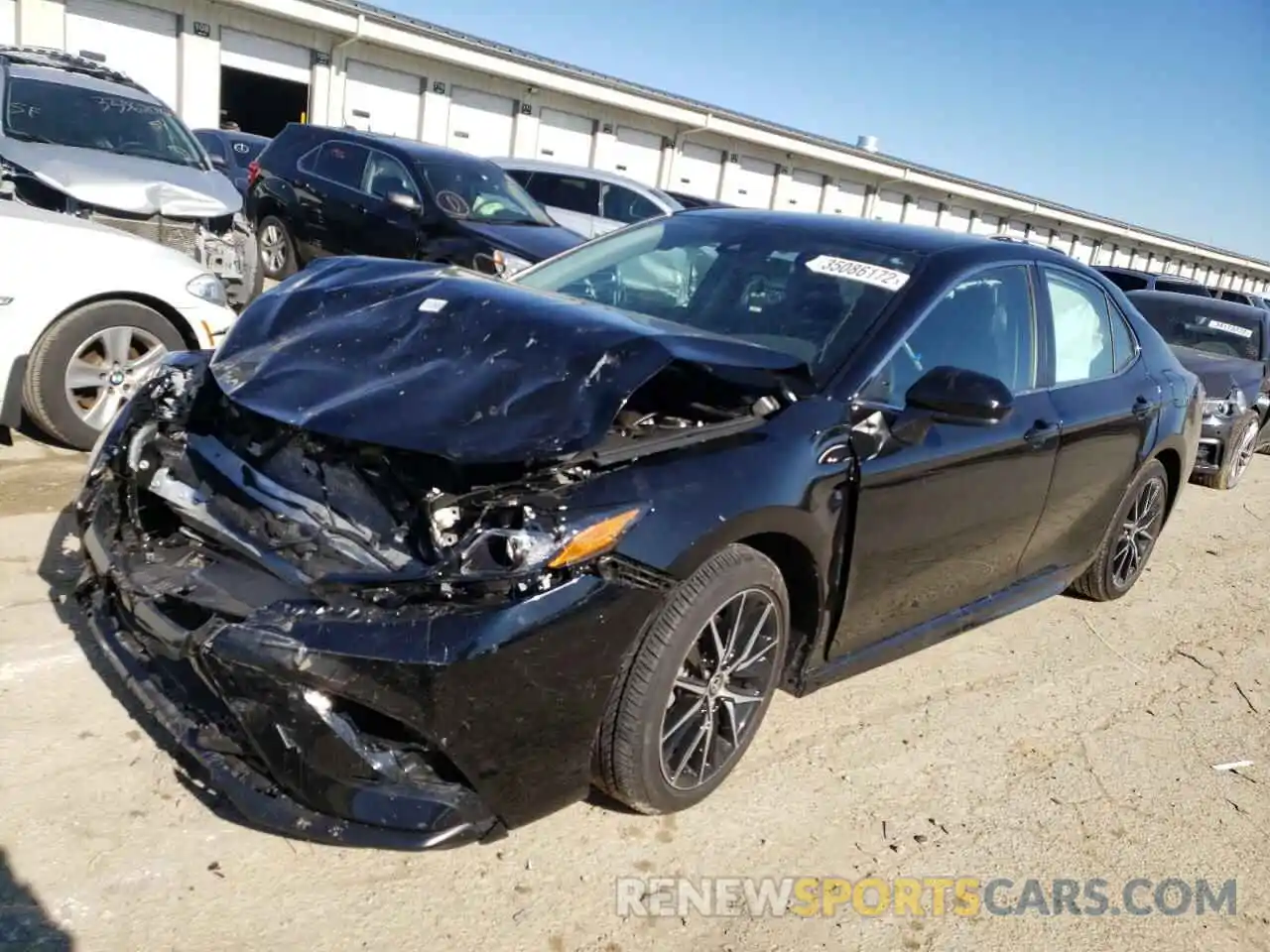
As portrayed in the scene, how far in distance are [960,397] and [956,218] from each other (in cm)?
4516

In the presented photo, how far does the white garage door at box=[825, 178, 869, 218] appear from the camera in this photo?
38378mm

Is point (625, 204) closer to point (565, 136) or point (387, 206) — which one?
point (387, 206)

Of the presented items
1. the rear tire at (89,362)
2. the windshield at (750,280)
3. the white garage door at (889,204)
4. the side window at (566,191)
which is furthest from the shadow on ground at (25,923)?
the white garage door at (889,204)

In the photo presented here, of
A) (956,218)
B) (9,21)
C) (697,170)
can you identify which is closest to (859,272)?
(9,21)

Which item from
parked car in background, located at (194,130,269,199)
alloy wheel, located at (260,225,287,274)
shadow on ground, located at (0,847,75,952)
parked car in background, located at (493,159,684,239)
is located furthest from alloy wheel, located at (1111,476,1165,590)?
parked car in background, located at (194,130,269,199)

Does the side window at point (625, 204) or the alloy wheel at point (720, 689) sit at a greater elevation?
the side window at point (625, 204)

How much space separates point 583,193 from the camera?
12.9 m

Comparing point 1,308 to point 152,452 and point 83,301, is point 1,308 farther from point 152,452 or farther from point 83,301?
point 152,452

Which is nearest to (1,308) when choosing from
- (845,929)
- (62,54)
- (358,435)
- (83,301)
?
(83,301)

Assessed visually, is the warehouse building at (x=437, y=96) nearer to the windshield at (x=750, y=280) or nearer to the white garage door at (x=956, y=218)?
the white garage door at (x=956, y=218)

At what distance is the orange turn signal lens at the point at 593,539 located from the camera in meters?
2.30

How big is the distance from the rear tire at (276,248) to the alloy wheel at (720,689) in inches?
335

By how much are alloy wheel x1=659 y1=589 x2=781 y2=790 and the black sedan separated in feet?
0.03

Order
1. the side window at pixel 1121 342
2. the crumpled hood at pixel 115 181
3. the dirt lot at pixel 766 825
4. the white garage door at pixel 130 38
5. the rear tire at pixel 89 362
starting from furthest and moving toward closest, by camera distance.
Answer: the white garage door at pixel 130 38 → the crumpled hood at pixel 115 181 → the rear tire at pixel 89 362 → the side window at pixel 1121 342 → the dirt lot at pixel 766 825
